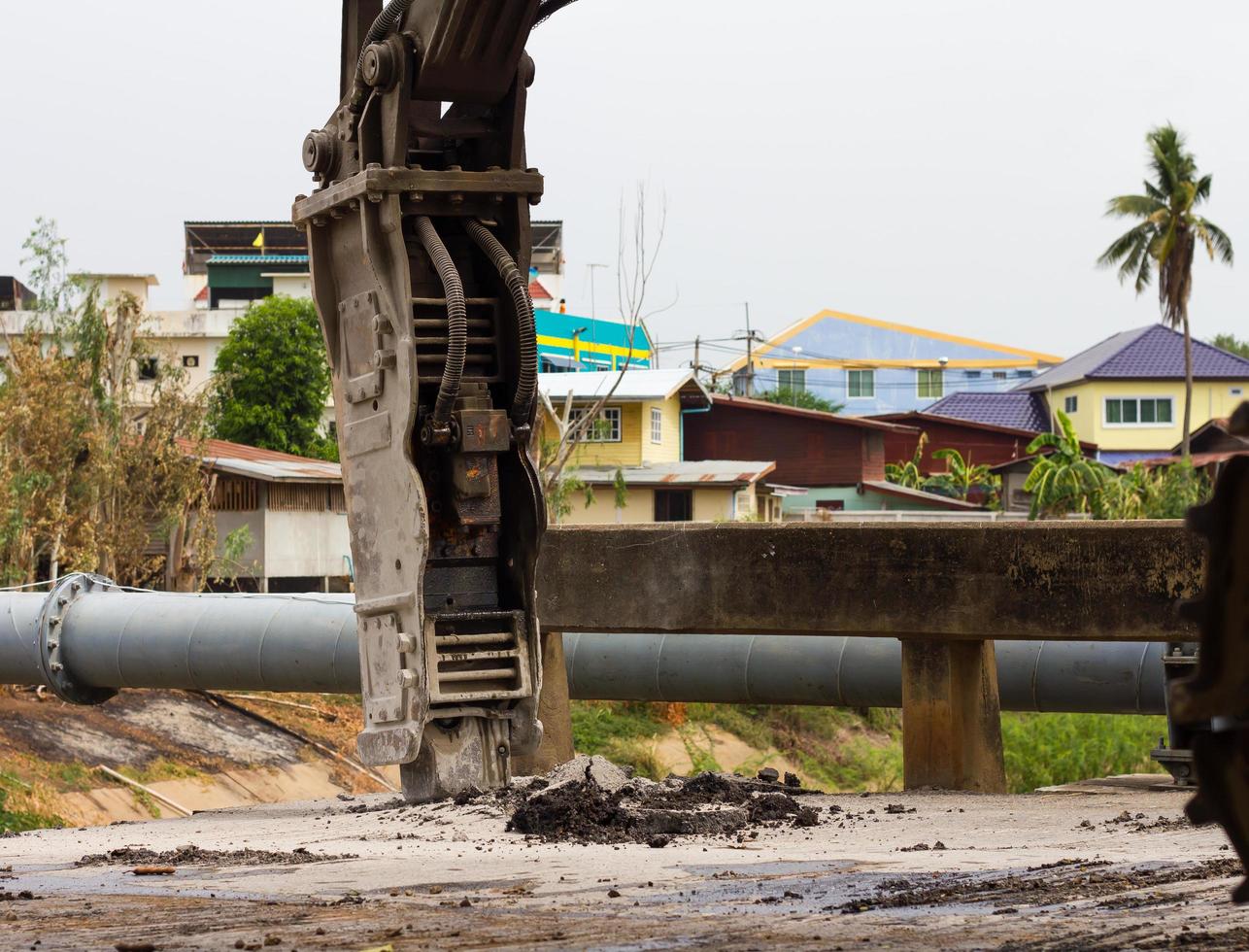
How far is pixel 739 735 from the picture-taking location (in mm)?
27125

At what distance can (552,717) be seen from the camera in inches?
479

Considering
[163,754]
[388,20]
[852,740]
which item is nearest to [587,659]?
[388,20]

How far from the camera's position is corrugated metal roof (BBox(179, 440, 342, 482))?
110 ft

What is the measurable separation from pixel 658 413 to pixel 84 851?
3452 centimetres

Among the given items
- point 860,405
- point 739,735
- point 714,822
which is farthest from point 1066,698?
point 860,405

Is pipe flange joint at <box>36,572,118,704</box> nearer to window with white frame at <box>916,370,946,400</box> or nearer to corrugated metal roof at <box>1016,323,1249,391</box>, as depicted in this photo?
corrugated metal roof at <box>1016,323,1249,391</box>

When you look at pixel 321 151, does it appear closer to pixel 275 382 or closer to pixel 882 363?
pixel 275 382

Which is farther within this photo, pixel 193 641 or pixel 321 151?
pixel 193 641

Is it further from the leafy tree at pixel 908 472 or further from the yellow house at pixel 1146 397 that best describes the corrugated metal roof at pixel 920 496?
the yellow house at pixel 1146 397

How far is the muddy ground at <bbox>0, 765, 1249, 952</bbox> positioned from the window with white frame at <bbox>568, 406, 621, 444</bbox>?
3140 cm

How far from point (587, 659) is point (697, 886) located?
553cm

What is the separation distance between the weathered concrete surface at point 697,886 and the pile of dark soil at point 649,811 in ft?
0.64

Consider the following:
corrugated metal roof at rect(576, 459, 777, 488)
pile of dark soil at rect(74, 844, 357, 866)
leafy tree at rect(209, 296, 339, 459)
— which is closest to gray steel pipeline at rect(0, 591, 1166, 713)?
pile of dark soil at rect(74, 844, 357, 866)

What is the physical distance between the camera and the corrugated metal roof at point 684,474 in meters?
40.2
